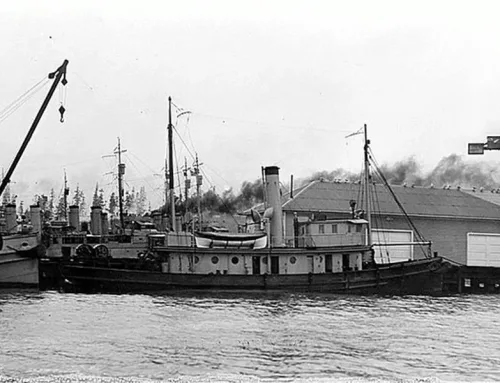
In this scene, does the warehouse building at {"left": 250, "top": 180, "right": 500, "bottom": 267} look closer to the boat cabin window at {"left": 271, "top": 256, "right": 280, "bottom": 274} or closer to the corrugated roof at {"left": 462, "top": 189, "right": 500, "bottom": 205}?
the corrugated roof at {"left": 462, "top": 189, "right": 500, "bottom": 205}

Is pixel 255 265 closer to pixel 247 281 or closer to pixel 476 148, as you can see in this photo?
pixel 247 281

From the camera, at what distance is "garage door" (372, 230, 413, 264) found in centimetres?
4231

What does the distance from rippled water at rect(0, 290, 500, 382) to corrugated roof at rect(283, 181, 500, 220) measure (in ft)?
49.8

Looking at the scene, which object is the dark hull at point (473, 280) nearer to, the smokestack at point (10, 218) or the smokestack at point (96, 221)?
the smokestack at point (96, 221)

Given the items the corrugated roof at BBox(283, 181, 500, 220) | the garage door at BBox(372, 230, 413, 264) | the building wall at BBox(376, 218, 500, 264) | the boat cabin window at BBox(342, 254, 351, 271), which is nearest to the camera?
the boat cabin window at BBox(342, 254, 351, 271)

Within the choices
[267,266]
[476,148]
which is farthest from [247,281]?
[476,148]

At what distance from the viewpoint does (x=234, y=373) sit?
14133 mm

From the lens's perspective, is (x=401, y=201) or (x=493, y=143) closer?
(x=493, y=143)

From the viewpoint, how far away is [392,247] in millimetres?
42438

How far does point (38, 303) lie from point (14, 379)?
13724 mm

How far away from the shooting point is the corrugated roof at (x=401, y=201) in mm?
43688

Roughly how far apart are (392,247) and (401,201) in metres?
4.03

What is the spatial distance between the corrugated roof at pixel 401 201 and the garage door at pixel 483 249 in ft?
3.92

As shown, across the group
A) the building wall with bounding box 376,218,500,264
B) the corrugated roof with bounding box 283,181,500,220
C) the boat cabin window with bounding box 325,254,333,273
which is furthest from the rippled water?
the building wall with bounding box 376,218,500,264
